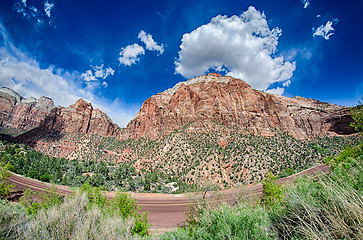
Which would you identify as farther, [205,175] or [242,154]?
[242,154]

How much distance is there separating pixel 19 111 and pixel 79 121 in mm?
98555

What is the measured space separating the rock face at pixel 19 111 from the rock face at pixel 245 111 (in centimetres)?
13514

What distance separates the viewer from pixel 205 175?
103 feet

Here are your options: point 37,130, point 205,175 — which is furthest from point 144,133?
point 37,130

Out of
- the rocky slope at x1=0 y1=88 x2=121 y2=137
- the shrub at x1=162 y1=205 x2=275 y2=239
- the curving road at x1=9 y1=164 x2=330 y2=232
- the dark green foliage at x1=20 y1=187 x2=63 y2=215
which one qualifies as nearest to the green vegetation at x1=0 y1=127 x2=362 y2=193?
the curving road at x1=9 y1=164 x2=330 y2=232

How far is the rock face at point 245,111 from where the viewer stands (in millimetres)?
48375

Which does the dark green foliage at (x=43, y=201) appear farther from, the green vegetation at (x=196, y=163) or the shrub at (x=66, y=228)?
the green vegetation at (x=196, y=163)

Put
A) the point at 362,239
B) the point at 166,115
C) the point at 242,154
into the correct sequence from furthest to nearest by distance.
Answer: the point at 166,115
the point at 242,154
the point at 362,239

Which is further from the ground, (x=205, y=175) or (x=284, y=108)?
(x=284, y=108)

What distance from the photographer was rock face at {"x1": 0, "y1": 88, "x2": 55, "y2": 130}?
121050mm

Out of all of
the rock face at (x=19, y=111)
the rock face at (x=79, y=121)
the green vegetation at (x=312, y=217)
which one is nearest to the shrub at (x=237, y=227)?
the green vegetation at (x=312, y=217)

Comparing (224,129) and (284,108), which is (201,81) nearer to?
(224,129)

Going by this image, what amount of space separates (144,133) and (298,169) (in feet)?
178

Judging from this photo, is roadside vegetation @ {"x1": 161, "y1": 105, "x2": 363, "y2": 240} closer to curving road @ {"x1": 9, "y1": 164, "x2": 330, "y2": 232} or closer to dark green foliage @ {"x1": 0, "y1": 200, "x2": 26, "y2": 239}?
dark green foliage @ {"x1": 0, "y1": 200, "x2": 26, "y2": 239}
